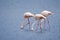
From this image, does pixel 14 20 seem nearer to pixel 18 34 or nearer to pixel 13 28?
pixel 13 28

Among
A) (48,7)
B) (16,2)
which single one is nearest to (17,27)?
(48,7)

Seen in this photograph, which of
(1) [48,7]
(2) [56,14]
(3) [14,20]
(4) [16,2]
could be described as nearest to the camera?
(3) [14,20]

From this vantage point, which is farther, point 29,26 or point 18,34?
point 29,26

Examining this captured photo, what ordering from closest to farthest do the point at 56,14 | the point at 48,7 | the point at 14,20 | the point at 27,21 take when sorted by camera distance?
1. the point at 27,21
2. the point at 14,20
3. the point at 56,14
4. the point at 48,7

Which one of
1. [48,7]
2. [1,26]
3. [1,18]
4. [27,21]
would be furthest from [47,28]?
[48,7]

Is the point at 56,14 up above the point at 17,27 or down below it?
above

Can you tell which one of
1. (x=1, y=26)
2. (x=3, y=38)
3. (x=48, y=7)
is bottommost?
(x=3, y=38)
